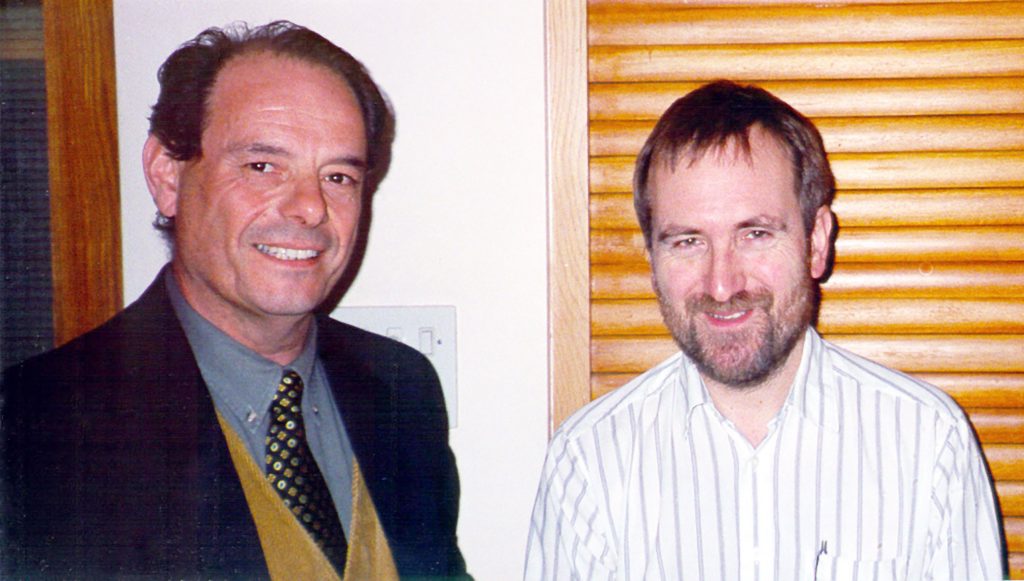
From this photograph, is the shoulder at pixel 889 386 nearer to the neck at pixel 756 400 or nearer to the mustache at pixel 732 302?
the neck at pixel 756 400

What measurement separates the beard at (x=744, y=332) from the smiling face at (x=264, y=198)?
571mm

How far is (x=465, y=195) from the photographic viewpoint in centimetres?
152

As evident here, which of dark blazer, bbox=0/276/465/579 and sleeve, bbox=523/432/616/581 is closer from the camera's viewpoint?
dark blazer, bbox=0/276/465/579

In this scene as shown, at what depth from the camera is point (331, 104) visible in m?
1.26

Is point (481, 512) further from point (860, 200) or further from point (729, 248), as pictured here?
point (860, 200)

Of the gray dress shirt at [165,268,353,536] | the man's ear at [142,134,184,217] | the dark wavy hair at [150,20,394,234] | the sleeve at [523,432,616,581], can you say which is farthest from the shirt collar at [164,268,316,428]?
the sleeve at [523,432,616,581]

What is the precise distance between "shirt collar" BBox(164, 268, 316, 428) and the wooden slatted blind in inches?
26.2

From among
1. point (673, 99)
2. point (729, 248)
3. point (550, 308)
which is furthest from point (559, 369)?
point (673, 99)

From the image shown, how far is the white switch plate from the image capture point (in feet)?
5.01

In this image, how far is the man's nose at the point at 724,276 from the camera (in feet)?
4.00

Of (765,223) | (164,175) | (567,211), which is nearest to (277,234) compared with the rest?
(164,175)

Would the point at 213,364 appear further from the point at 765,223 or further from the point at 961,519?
the point at 961,519

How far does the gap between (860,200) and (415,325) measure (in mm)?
906

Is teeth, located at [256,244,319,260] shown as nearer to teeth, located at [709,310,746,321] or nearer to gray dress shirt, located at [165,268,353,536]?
gray dress shirt, located at [165,268,353,536]
